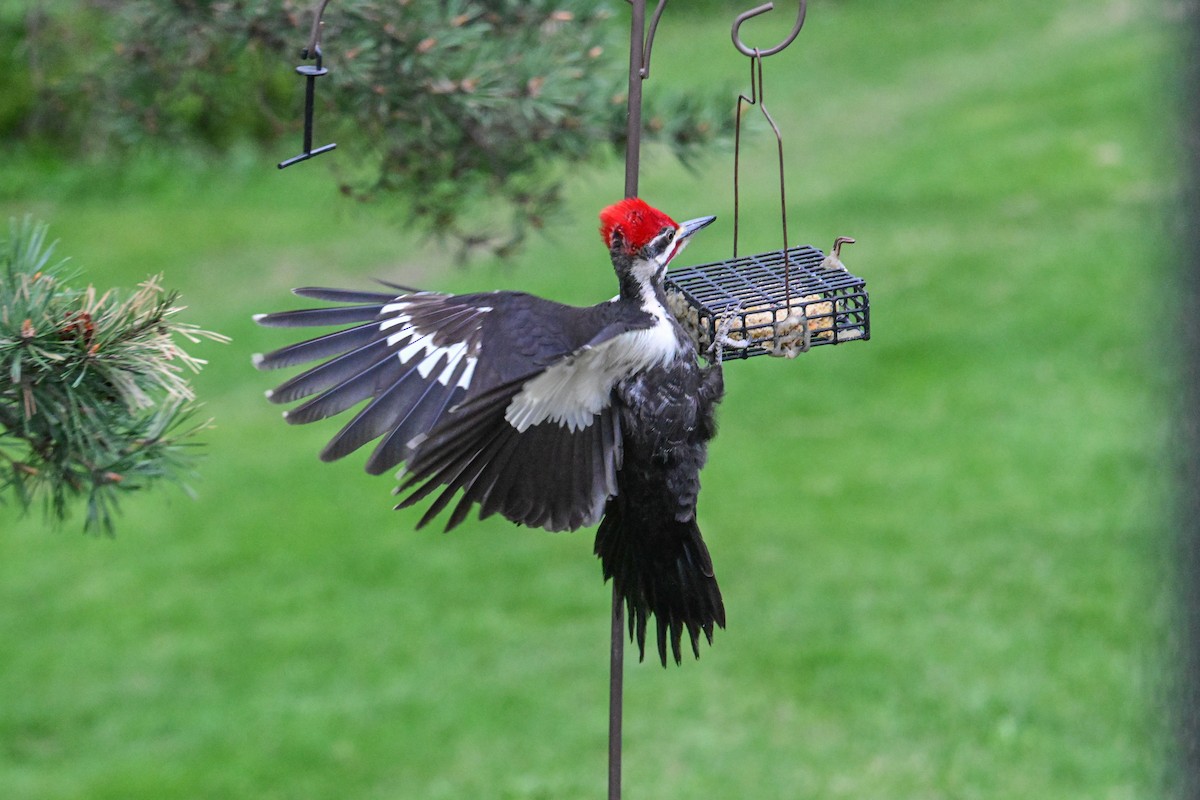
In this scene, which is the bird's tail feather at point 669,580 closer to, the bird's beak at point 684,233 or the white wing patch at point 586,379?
the white wing patch at point 586,379

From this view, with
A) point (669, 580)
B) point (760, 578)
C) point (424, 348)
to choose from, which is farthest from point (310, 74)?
point (760, 578)

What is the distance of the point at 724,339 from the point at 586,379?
247 mm

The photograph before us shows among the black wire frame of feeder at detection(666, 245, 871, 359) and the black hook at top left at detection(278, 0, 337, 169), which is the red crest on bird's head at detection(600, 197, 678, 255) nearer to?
the black wire frame of feeder at detection(666, 245, 871, 359)

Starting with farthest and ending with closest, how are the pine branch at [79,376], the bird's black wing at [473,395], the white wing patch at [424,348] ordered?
the white wing patch at [424,348] < the bird's black wing at [473,395] < the pine branch at [79,376]

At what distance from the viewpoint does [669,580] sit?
8.45ft

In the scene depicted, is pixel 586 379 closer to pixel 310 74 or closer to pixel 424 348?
pixel 424 348

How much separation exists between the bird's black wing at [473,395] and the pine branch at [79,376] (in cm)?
27

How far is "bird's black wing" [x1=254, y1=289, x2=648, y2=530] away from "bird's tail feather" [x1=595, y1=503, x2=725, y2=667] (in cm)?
18

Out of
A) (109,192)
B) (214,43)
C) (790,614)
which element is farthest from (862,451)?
(109,192)

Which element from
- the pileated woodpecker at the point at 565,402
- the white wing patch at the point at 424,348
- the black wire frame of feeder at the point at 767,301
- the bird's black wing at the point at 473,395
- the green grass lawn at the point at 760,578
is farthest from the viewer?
the green grass lawn at the point at 760,578

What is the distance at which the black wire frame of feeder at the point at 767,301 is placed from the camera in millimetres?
2393

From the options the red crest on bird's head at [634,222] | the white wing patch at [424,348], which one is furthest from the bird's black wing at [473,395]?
the red crest on bird's head at [634,222]

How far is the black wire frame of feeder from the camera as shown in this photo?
2.39 metres

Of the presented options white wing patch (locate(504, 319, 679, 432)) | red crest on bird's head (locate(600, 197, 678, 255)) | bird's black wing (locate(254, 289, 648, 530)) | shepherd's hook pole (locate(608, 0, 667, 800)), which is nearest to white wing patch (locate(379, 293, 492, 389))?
bird's black wing (locate(254, 289, 648, 530))
